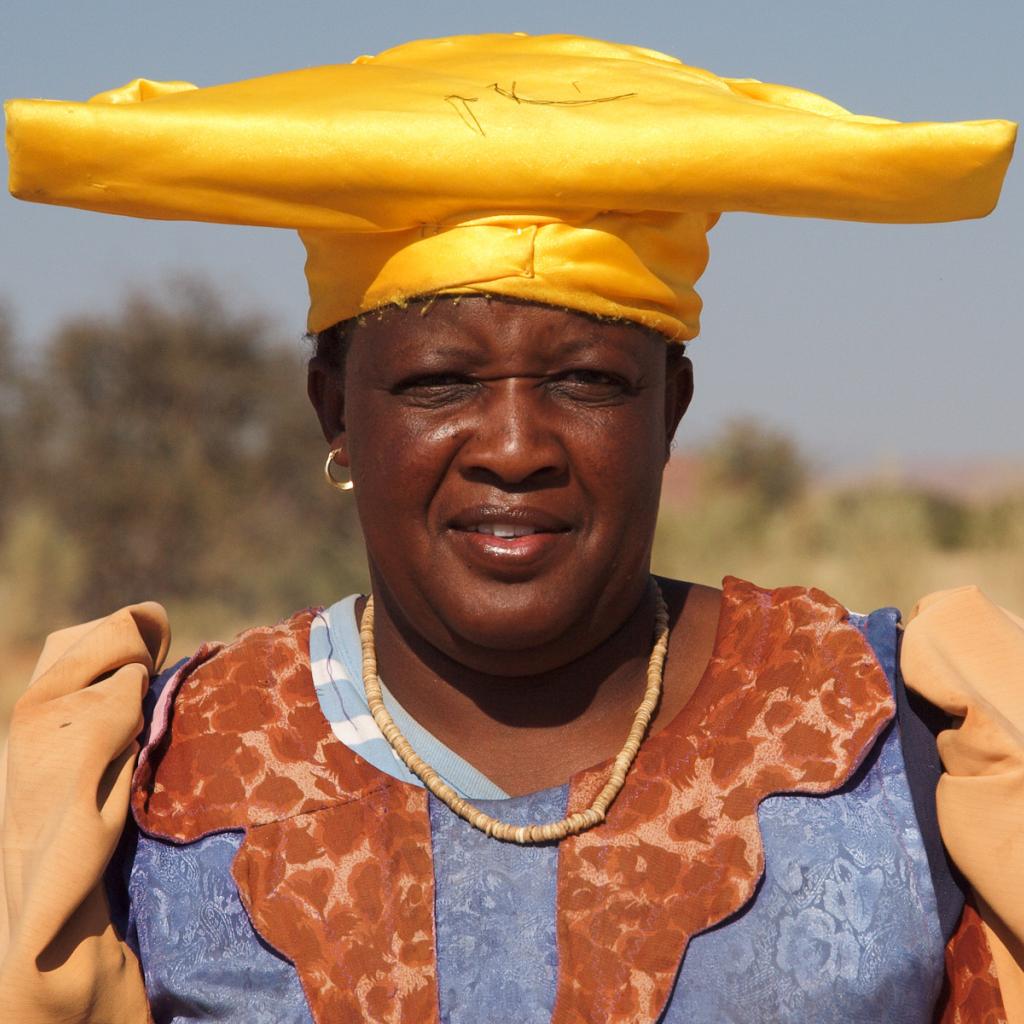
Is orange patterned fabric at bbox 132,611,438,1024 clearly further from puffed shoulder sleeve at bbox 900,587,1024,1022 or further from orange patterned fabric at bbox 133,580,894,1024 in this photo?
puffed shoulder sleeve at bbox 900,587,1024,1022

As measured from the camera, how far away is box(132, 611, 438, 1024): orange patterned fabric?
2.45m

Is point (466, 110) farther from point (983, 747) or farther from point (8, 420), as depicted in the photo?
point (8, 420)

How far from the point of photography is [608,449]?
255 cm

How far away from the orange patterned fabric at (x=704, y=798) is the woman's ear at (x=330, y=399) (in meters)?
0.72

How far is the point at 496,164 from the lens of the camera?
2410 mm

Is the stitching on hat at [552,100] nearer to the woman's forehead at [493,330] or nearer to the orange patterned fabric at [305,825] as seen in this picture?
the woman's forehead at [493,330]

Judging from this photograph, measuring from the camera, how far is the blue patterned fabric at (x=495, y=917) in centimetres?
244

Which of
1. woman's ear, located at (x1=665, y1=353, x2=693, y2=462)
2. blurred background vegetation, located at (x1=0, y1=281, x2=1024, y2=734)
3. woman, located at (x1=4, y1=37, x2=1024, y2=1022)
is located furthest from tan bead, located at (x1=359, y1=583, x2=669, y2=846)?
blurred background vegetation, located at (x1=0, y1=281, x2=1024, y2=734)

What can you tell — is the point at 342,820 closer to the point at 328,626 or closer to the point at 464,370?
the point at 328,626

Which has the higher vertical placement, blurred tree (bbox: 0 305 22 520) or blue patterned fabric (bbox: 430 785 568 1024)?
blue patterned fabric (bbox: 430 785 568 1024)

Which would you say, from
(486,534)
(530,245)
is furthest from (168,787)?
(530,245)

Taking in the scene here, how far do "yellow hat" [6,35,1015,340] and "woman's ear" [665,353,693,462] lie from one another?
Result: 0.28 metres

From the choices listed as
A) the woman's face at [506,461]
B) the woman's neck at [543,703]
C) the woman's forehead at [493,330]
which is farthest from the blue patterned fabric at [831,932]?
the woman's forehead at [493,330]

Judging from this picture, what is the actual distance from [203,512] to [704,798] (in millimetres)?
15016
